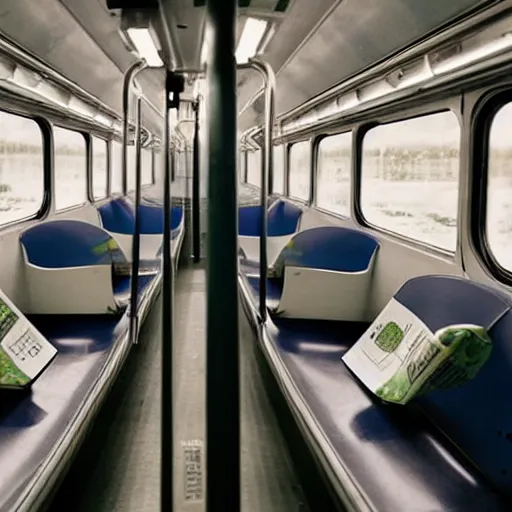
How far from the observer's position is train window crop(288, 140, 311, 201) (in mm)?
6723

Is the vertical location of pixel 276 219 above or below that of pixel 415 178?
below

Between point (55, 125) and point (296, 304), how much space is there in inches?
99.3

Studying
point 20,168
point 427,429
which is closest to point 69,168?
point 20,168

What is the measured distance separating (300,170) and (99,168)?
2.34 m

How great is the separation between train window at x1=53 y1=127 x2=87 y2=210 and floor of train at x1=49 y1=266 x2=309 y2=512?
1675 mm

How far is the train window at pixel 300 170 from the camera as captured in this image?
6.72 metres

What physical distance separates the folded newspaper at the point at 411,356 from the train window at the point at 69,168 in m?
3.10

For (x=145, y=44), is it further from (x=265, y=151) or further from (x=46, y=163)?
(x=46, y=163)

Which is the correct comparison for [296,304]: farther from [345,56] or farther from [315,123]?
[315,123]

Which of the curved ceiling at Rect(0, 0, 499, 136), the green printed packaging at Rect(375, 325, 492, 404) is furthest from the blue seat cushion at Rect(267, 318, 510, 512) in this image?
the curved ceiling at Rect(0, 0, 499, 136)

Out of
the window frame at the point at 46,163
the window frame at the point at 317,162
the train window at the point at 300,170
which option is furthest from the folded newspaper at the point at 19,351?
the train window at the point at 300,170

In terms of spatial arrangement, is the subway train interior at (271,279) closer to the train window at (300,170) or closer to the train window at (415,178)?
the train window at (415,178)

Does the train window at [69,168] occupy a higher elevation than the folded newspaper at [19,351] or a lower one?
higher

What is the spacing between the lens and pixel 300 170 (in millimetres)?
7266
